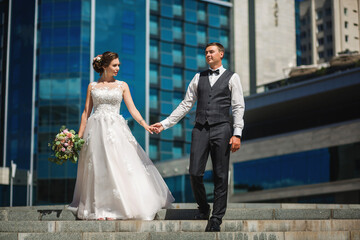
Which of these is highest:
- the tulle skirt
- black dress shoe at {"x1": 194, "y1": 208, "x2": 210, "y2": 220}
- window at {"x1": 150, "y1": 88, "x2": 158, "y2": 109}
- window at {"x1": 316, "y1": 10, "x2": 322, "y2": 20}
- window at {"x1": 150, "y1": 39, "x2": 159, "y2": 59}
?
window at {"x1": 316, "y1": 10, "x2": 322, "y2": 20}

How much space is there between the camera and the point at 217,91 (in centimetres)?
775

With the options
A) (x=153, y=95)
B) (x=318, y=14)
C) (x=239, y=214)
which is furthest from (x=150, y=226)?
(x=318, y=14)

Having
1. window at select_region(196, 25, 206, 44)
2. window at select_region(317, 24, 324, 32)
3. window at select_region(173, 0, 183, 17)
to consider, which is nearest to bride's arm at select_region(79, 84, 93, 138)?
window at select_region(173, 0, 183, 17)

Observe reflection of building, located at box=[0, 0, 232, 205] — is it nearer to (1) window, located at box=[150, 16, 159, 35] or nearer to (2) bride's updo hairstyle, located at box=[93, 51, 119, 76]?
(1) window, located at box=[150, 16, 159, 35]

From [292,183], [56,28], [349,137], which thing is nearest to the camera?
[349,137]

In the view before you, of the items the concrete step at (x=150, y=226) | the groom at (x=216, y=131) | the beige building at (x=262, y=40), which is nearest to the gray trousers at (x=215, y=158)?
the groom at (x=216, y=131)

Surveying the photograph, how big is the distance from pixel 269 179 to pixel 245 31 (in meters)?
32.9

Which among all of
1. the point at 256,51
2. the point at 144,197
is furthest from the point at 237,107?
the point at 256,51

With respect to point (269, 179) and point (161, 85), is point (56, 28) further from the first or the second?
point (269, 179)

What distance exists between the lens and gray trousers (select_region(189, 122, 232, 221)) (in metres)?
7.57

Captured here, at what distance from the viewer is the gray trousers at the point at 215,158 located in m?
7.57

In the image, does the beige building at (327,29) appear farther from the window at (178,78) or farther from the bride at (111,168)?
the bride at (111,168)

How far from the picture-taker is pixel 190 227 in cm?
772

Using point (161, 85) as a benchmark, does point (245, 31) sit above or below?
above
